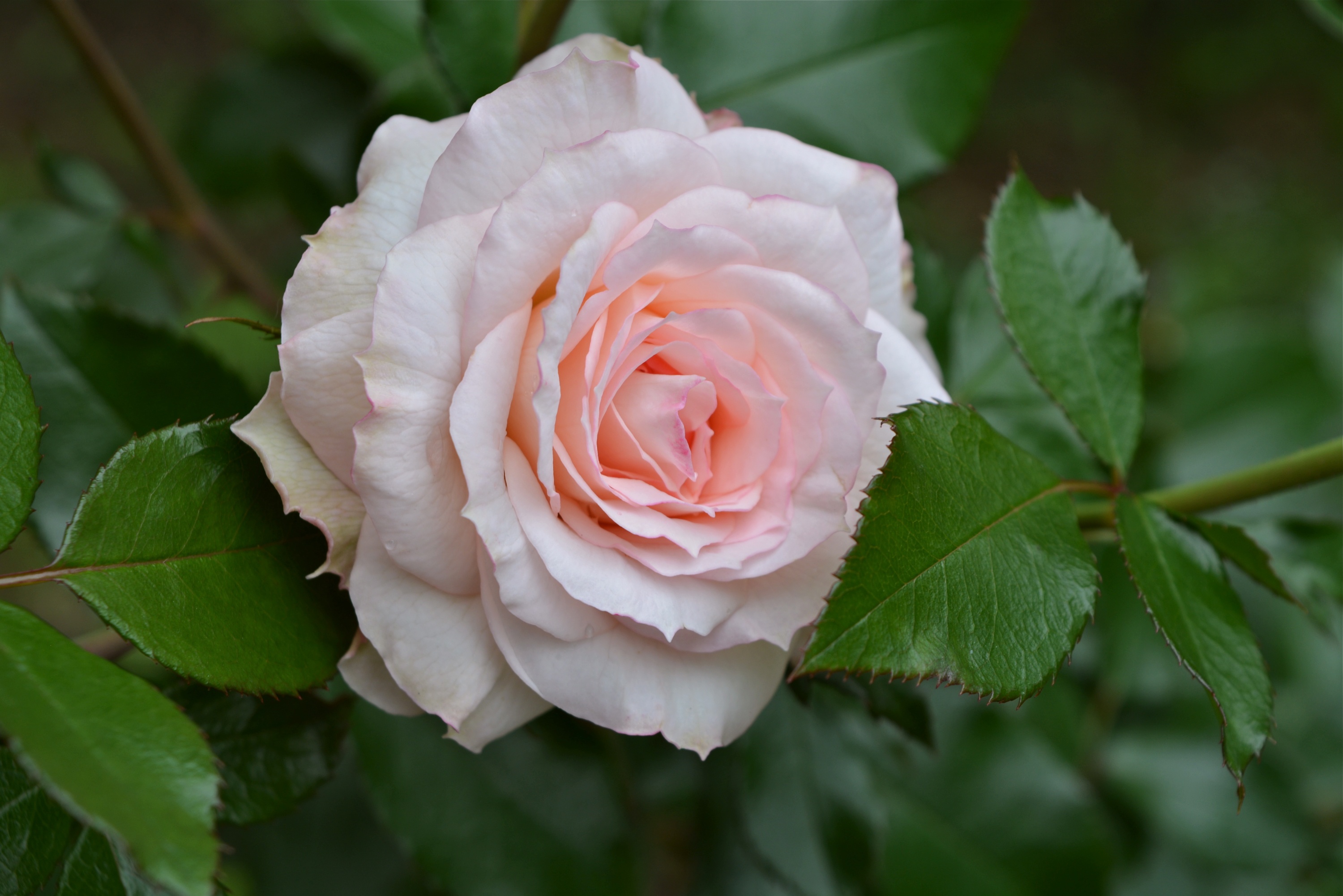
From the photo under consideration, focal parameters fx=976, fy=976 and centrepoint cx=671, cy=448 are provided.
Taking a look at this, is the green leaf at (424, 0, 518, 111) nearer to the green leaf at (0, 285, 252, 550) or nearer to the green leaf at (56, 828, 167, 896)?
the green leaf at (0, 285, 252, 550)

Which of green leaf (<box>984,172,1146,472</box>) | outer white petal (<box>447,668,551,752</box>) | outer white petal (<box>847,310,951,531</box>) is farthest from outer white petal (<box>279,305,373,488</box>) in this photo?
green leaf (<box>984,172,1146,472</box>)

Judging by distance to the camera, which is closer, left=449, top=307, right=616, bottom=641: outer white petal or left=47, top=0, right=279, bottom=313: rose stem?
left=449, top=307, right=616, bottom=641: outer white petal

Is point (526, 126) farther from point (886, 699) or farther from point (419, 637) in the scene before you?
point (886, 699)

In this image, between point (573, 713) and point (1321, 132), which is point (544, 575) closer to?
point (573, 713)

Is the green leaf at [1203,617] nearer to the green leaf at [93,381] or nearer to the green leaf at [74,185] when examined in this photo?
the green leaf at [93,381]

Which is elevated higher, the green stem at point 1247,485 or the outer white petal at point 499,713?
the outer white petal at point 499,713

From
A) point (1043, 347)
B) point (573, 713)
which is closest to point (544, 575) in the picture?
point (573, 713)

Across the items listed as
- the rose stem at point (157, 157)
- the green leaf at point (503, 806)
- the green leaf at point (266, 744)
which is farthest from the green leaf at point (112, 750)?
the rose stem at point (157, 157)
